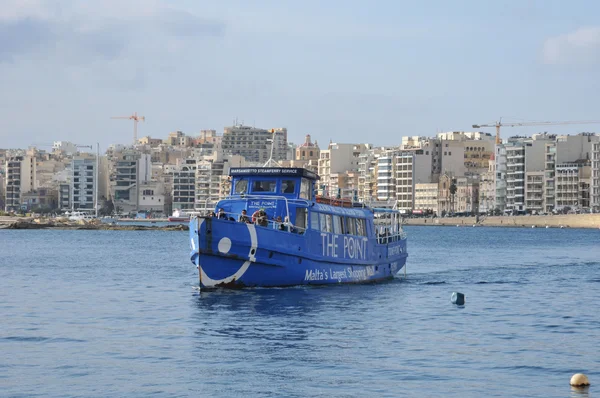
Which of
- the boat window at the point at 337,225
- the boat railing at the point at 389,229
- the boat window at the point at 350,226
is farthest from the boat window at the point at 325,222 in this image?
the boat railing at the point at 389,229

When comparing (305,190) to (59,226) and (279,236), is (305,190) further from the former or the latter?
(59,226)

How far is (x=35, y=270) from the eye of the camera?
5844cm

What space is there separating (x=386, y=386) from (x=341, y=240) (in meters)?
20.3

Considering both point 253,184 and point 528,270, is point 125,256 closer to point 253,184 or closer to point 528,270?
point 528,270

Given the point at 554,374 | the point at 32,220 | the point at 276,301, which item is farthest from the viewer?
the point at 32,220

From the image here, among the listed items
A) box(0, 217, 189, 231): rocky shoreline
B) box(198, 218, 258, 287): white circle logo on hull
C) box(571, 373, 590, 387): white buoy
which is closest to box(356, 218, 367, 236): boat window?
box(198, 218, 258, 287): white circle logo on hull

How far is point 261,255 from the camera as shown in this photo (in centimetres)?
3816

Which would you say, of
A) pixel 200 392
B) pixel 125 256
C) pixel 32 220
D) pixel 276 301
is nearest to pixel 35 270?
pixel 125 256

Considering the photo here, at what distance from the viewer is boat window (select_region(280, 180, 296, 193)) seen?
137 ft

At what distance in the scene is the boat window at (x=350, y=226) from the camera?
44656 mm

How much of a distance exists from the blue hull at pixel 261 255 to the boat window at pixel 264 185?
8.29 ft

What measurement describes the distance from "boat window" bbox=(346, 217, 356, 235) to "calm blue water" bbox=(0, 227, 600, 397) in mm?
2299

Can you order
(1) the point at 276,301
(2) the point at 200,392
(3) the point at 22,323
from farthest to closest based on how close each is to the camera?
(1) the point at 276,301 → (3) the point at 22,323 → (2) the point at 200,392

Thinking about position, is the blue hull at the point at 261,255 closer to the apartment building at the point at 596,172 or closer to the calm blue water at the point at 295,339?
the calm blue water at the point at 295,339
